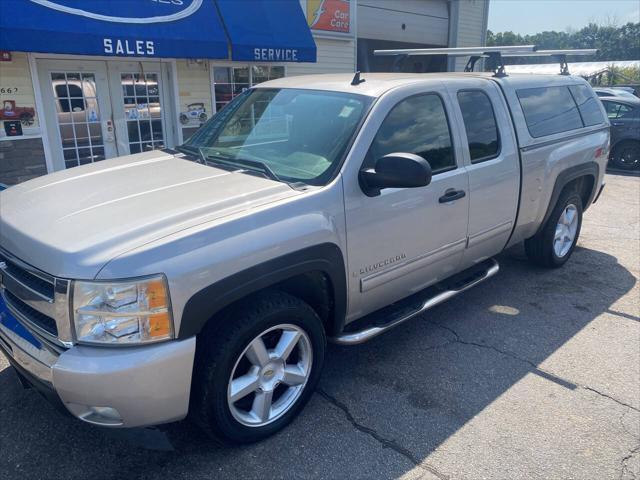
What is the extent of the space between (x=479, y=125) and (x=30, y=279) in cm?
317

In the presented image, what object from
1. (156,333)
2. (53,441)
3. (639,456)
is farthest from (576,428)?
(53,441)

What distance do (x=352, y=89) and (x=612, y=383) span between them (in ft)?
8.56

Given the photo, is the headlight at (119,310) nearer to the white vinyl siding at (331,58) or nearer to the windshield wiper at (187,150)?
the windshield wiper at (187,150)

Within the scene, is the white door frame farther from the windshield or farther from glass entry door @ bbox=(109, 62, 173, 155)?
the windshield

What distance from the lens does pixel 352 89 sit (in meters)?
3.46

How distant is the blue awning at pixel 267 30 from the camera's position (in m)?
8.97

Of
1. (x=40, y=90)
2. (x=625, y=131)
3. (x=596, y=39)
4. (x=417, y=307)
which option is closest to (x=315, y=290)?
(x=417, y=307)

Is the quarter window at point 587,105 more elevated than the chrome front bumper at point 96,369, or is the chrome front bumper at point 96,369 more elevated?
the quarter window at point 587,105

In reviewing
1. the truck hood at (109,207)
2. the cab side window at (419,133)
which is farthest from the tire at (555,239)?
the truck hood at (109,207)

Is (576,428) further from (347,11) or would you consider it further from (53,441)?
(347,11)

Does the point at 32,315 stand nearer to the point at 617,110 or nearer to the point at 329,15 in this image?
the point at 329,15

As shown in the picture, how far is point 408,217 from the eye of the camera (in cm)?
331

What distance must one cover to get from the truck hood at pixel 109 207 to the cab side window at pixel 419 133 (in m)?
0.78

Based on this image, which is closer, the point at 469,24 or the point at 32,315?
the point at 32,315
